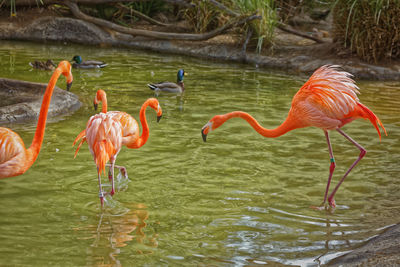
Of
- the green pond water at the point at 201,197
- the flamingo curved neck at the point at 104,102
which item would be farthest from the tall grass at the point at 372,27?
the flamingo curved neck at the point at 104,102

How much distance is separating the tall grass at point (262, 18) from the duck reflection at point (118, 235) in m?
7.62

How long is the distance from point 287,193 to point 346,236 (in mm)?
931

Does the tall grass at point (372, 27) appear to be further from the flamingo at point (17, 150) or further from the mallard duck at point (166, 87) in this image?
the flamingo at point (17, 150)

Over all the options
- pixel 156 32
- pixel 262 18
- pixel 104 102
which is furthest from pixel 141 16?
pixel 104 102

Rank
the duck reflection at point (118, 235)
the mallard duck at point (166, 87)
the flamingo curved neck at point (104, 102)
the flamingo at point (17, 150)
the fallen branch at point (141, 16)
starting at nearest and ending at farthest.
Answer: the duck reflection at point (118, 235) < the flamingo at point (17, 150) < the flamingo curved neck at point (104, 102) < the mallard duck at point (166, 87) < the fallen branch at point (141, 16)

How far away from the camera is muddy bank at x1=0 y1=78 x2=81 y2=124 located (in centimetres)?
714

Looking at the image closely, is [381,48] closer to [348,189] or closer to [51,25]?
[348,189]

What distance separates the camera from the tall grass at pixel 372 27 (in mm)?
10242

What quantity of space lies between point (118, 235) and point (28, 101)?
12.9 ft

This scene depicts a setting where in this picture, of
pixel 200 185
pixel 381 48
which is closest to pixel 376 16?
pixel 381 48

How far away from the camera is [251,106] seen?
8.32m

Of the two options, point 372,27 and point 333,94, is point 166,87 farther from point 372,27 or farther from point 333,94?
point 333,94

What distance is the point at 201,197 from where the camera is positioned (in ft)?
16.3

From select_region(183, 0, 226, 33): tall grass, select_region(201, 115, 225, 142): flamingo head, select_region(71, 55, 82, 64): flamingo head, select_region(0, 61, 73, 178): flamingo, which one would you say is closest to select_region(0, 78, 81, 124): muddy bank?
select_region(0, 61, 73, 178): flamingo
